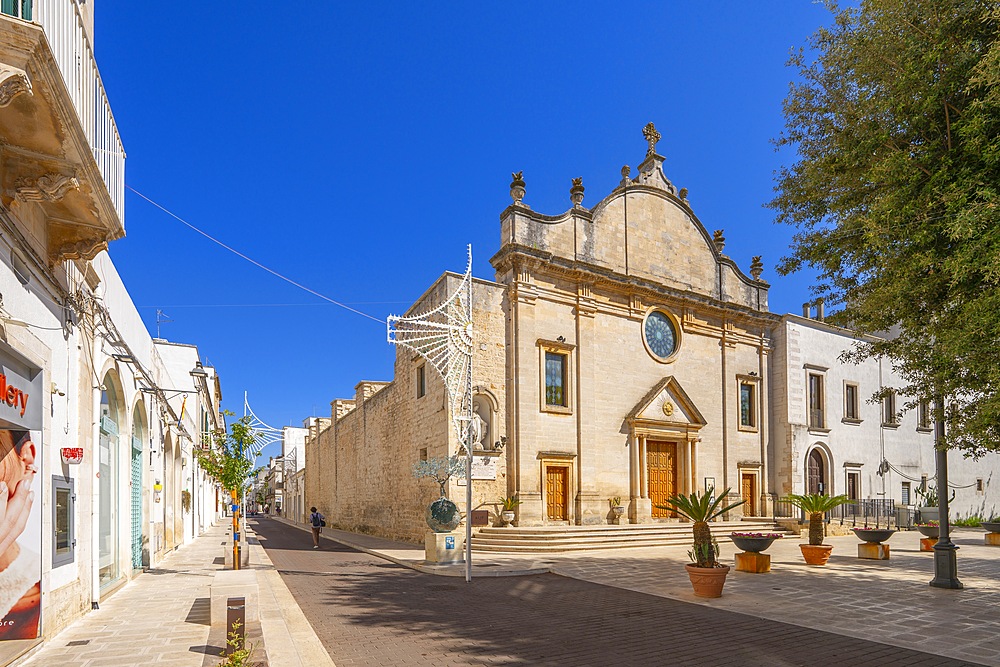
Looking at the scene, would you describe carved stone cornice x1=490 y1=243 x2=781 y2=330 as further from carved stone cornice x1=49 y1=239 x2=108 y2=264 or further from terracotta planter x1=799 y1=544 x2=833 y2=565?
carved stone cornice x1=49 y1=239 x2=108 y2=264

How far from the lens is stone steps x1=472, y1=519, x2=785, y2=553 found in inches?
703

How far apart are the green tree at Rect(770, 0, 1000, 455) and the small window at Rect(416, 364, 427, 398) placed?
45.0 feet

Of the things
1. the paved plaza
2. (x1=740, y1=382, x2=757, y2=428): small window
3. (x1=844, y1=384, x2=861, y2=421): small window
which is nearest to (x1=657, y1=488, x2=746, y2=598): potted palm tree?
the paved plaza

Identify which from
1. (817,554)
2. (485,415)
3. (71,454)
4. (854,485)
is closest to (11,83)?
(71,454)

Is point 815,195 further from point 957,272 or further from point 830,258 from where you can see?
point 957,272

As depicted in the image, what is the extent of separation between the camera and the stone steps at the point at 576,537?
17.9 meters

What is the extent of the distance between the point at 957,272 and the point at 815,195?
4749mm

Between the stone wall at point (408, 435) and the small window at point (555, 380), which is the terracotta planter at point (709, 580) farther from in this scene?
the small window at point (555, 380)

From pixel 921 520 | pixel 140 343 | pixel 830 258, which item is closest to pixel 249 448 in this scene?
pixel 140 343

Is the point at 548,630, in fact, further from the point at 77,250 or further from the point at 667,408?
the point at 667,408

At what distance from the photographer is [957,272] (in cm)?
693

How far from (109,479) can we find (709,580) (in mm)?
10007

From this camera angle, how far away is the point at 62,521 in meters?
7.75

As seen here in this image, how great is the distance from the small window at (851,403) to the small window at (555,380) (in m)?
15.0
